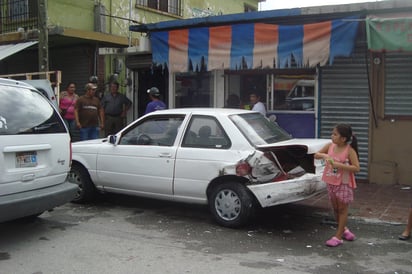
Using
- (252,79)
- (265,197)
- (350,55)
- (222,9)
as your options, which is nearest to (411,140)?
(350,55)

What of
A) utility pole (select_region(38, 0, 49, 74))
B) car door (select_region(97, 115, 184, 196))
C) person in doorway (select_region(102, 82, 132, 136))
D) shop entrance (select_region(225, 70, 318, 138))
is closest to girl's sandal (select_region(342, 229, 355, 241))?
car door (select_region(97, 115, 184, 196))

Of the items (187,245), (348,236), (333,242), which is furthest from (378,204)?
(187,245)

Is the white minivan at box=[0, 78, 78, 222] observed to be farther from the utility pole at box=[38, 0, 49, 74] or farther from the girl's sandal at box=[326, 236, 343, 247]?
the utility pole at box=[38, 0, 49, 74]

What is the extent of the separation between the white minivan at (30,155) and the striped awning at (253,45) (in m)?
4.64

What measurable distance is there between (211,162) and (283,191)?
3.31 ft

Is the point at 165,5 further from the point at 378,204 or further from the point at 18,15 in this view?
the point at 378,204

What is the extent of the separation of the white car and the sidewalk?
1090mm

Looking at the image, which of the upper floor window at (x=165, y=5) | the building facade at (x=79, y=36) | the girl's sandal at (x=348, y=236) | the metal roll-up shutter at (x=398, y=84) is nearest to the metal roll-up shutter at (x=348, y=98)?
the metal roll-up shutter at (x=398, y=84)

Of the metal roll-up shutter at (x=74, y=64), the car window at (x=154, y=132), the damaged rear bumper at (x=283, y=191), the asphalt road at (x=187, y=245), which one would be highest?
the metal roll-up shutter at (x=74, y=64)

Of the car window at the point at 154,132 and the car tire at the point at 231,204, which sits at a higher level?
the car window at the point at 154,132

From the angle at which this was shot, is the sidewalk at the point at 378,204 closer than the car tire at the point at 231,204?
No

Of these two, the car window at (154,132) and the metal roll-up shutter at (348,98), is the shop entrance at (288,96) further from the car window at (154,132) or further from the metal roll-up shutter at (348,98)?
the car window at (154,132)

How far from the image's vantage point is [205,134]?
6.53 m

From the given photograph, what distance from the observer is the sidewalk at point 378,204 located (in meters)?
6.75
